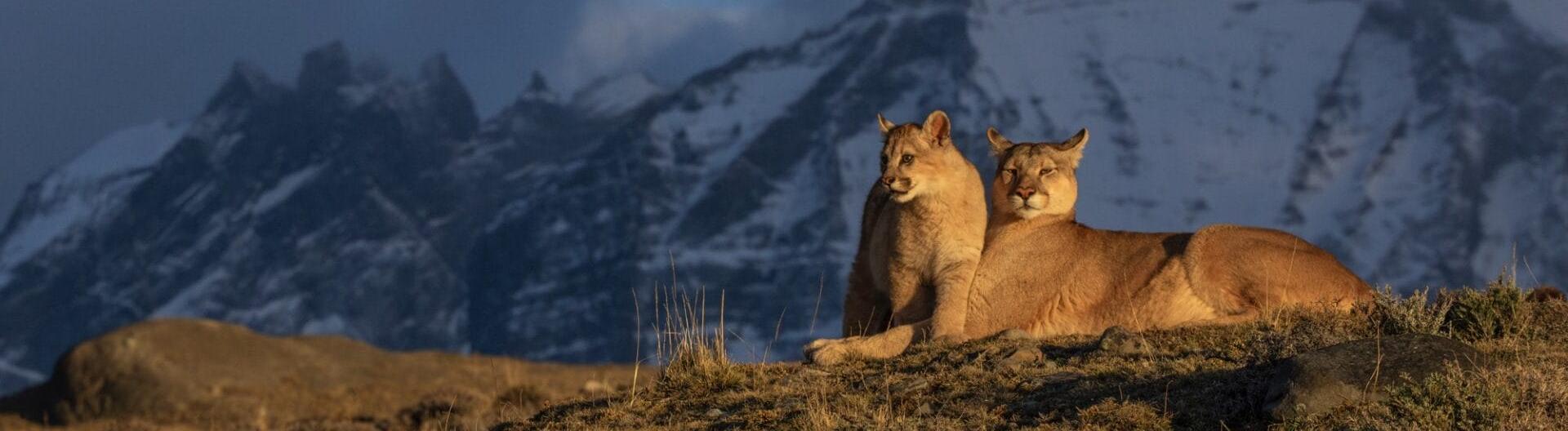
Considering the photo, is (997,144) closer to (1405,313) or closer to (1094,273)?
(1094,273)

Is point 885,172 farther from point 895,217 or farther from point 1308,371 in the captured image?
point 1308,371

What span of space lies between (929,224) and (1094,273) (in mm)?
1595

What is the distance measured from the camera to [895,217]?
16141mm

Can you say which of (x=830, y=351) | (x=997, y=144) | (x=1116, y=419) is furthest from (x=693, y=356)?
(x=1116, y=419)

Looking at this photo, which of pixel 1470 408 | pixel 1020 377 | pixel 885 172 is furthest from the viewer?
pixel 885 172

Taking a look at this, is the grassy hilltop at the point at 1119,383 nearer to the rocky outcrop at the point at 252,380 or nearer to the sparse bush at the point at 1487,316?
the sparse bush at the point at 1487,316

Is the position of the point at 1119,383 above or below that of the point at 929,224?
below

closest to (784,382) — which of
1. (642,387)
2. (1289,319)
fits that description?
(642,387)

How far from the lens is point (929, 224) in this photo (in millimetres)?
15812

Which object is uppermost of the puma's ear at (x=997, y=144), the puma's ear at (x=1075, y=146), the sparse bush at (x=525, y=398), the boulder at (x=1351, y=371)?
the puma's ear at (x=997, y=144)

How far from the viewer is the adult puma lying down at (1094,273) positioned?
1545cm

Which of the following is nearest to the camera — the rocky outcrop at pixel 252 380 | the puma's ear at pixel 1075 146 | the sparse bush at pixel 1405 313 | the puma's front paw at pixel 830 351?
the sparse bush at pixel 1405 313

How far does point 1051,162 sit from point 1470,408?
5.49 meters

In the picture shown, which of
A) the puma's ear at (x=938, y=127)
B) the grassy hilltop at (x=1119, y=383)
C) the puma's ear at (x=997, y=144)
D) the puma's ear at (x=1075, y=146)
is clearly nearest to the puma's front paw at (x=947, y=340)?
the grassy hilltop at (x=1119, y=383)
